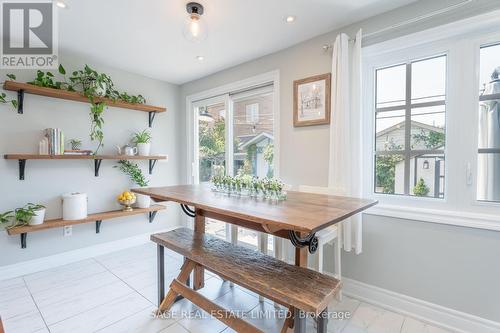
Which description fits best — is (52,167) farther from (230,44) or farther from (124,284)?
(230,44)

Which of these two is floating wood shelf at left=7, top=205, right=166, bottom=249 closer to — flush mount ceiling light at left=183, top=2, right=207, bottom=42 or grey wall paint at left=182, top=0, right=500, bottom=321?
grey wall paint at left=182, top=0, right=500, bottom=321

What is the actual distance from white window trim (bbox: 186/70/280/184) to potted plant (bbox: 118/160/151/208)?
0.74m

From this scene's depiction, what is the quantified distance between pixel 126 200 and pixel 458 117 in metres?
3.60

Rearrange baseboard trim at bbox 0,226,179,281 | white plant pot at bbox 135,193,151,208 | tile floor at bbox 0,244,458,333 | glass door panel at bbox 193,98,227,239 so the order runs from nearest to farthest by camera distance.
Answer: tile floor at bbox 0,244,458,333, baseboard trim at bbox 0,226,179,281, white plant pot at bbox 135,193,151,208, glass door panel at bbox 193,98,227,239

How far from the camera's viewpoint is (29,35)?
238cm

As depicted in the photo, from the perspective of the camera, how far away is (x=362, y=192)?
7.10 feet

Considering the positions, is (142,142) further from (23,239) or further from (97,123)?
(23,239)

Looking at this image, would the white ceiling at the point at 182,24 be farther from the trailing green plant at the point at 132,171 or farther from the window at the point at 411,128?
the trailing green plant at the point at 132,171

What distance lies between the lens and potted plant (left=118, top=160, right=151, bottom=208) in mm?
3371

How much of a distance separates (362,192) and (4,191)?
3555mm

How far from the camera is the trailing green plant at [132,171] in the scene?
337cm

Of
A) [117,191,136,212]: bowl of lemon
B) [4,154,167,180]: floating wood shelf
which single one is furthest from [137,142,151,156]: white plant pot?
[117,191,136,212]: bowl of lemon

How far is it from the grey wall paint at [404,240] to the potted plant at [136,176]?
1978 mm

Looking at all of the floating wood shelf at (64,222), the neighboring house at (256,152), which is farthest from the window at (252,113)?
the floating wood shelf at (64,222)
